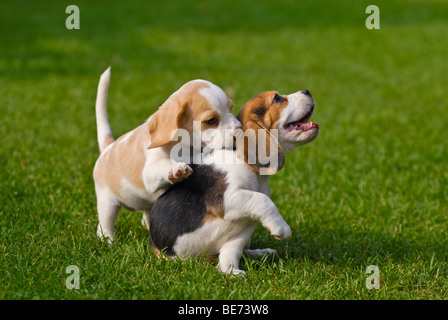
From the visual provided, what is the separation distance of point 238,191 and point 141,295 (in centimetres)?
76

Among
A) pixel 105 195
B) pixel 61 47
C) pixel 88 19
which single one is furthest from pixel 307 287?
pixel 88 19

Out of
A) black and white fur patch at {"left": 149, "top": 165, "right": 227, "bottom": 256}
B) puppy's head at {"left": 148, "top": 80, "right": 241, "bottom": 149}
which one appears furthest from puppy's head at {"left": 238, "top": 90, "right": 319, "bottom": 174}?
black and white fur patch at {"left": 149, "top": 165, "right": 227, "bottom": 256}

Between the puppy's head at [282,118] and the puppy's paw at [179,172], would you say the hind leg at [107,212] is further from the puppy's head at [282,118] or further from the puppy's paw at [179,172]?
the puppy's head at [282,118]

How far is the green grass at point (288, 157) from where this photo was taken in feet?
11.5

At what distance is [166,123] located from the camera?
11.3 feet

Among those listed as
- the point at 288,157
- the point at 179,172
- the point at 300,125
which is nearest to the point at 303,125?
the point at 300,125

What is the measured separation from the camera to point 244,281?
341 cm

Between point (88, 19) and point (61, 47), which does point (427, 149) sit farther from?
point (88, 19)

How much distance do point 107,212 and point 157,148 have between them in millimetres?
674

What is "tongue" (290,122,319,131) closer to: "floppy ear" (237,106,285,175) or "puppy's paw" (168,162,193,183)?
"floppy ear" (237,106,285,175)

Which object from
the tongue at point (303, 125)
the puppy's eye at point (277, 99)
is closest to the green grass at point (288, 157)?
the puppy's eye at point (277, 99)

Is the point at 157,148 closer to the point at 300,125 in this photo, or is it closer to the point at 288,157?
the point at 300,125

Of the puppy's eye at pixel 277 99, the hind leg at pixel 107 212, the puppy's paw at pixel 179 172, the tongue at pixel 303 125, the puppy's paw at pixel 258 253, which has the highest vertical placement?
the puppy's eye at pixel 277 99

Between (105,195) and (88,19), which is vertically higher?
(88,19)
